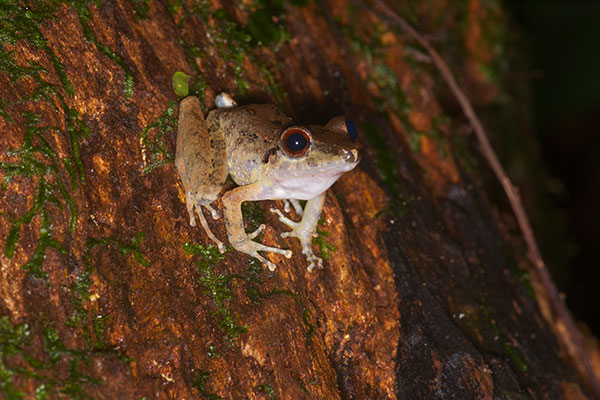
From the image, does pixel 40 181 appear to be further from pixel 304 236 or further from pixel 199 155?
pixel 304 236

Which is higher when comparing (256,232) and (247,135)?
(247,135)

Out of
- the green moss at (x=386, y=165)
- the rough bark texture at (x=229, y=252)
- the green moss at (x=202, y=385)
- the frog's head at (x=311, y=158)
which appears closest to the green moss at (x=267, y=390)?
the rough bark texture at (x=229, y=252)

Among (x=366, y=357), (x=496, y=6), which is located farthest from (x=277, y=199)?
(x=496, y=6)

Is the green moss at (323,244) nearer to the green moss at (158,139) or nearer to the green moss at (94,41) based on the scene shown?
the green moss at (158,139)

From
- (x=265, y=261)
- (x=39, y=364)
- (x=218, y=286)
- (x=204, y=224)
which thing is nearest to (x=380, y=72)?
→ (x=265, y=261)

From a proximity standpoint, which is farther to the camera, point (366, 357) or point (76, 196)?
point (366, 357)

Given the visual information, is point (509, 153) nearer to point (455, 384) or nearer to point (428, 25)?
point (428, 25)
